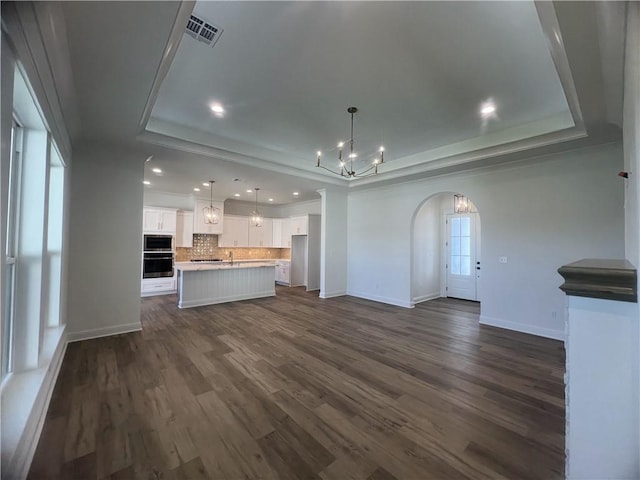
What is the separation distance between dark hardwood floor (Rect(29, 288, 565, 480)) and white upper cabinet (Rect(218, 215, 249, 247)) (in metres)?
4.75

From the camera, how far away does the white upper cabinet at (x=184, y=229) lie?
25.1 ft

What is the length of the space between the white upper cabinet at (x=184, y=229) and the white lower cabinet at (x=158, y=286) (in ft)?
3.52

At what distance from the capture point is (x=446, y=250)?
7.17 m

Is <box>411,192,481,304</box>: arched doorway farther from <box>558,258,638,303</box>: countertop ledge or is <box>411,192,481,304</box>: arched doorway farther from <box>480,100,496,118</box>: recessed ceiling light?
<box>558,258,638,303</box>: countertop ledge

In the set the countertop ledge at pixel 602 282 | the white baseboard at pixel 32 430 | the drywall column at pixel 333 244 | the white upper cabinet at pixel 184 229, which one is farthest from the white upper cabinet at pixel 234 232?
the countertop ledge at pixel 602 282

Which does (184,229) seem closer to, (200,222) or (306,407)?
(200,222)

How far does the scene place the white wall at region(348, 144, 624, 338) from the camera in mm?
3721

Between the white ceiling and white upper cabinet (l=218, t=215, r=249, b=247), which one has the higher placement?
the white ceiling

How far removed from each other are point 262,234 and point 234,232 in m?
1.04

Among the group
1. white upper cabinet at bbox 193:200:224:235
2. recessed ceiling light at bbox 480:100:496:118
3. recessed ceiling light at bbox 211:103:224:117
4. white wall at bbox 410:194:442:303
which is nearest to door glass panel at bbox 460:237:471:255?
white wall at bbox 410:194:442:303

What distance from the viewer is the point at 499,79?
2773 millimetres

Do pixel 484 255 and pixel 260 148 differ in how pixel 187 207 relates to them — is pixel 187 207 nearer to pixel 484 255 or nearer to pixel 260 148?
pixel 260 148

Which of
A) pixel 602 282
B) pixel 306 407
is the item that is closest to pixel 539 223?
pixel 602 282

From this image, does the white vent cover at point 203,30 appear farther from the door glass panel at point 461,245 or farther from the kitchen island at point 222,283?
the door glass panel at point 461,245
